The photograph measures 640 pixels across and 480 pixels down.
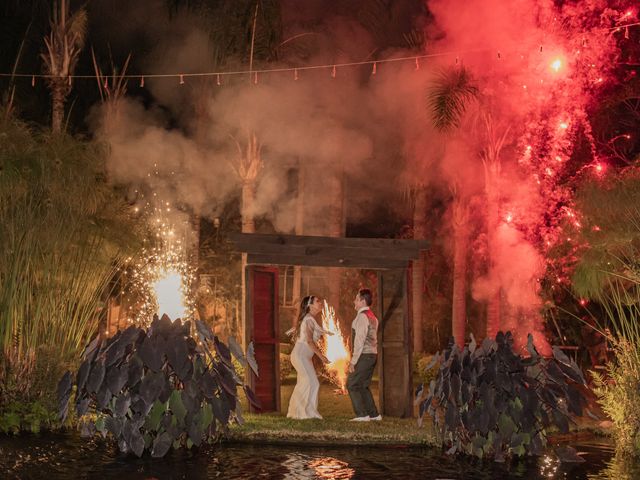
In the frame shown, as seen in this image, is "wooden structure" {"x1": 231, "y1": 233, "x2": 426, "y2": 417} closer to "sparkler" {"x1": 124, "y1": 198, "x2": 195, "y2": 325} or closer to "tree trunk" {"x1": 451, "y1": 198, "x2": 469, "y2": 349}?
"sparkler" {"x1": 124, "y1": 198, "x2": 195, "y2": 325}

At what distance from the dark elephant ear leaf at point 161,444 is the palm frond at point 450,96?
11901 millimetres

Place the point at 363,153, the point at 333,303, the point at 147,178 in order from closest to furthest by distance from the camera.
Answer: the point at 333,303
the point at 363,153
the point at 147,178

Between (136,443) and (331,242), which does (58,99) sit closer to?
(331,242)

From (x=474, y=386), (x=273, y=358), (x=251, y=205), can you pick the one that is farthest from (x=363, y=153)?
(x=474, y=386)

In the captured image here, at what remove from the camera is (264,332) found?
1291 centimetres

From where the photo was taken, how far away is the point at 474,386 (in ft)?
30.4

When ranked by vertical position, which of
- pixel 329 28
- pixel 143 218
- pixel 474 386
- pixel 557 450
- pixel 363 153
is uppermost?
pixel 329 28

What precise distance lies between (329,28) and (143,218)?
6188 mm

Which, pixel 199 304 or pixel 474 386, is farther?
pixel 199 304

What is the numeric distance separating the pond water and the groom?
167 centimetres

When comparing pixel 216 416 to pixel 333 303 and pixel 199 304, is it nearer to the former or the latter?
pixel 333 303

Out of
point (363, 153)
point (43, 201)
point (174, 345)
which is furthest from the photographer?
point (363, 153)

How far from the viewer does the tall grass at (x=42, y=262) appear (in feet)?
38.0

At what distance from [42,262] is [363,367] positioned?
14.7ft
